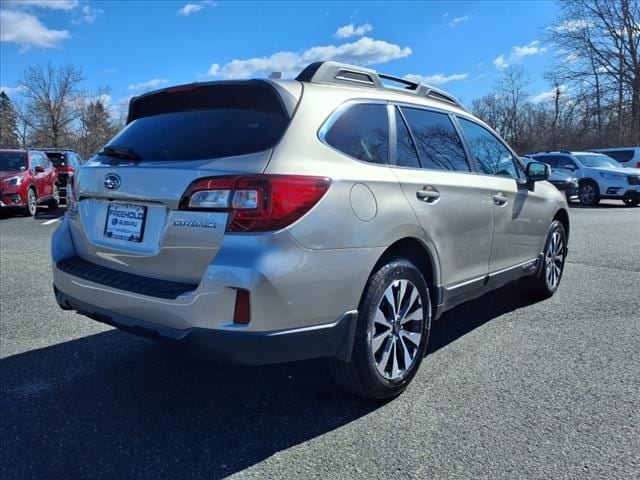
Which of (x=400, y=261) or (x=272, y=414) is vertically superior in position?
(x=400, y=261)

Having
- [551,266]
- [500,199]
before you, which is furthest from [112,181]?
[551,266]

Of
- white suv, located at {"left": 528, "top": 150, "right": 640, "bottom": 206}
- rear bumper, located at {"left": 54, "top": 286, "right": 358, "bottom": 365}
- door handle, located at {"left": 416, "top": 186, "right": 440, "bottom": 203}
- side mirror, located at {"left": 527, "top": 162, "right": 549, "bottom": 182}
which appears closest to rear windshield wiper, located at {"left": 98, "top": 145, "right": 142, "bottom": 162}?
rear bumper, located at {"left": 54, "top": 286, "right": 358, "bottom": 365}

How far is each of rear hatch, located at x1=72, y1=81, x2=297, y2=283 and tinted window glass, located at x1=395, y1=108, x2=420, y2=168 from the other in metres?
0.85

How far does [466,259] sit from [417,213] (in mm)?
799

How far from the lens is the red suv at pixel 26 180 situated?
13195mm

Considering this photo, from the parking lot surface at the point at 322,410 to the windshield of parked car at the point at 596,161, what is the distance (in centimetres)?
1448

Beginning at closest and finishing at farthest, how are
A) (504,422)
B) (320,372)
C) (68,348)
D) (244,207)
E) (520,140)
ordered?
(244,207) < (504,422) < (320,372) < (68,348) < (520,140)

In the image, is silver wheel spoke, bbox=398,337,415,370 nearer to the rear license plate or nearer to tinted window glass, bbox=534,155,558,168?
the rear license plate

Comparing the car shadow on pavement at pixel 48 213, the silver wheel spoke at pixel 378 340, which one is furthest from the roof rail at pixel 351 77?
the car shadow on pavement at pixel 48 213

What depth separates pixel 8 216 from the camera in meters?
14.3

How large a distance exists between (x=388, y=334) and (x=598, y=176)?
53.6 ft

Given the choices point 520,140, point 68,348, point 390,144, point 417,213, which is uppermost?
point 520,140

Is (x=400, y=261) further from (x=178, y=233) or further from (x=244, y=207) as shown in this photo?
(x=178, y=233)

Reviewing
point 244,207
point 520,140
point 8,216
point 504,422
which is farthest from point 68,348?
point 520,140
